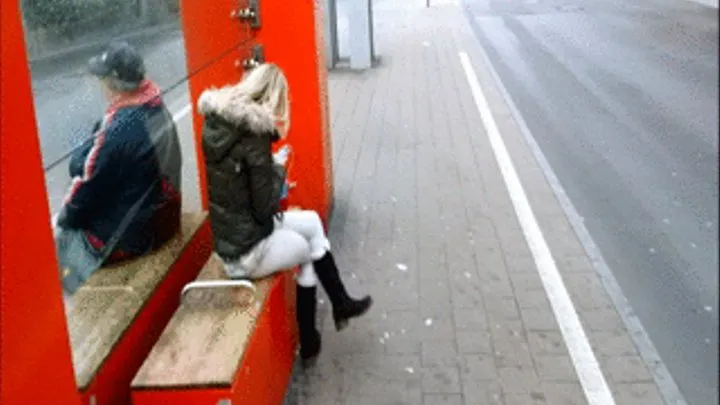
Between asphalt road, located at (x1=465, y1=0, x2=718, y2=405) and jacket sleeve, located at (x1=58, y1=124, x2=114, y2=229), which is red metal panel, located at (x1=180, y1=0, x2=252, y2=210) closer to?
jacket sleeve, located at (x1=58, y1=124, x2=114, y2=229)

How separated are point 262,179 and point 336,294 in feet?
3.09

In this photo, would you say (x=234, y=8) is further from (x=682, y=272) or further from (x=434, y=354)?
(x=682, y=272)

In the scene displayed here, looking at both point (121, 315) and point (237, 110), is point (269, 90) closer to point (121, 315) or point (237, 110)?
point (237, 110)

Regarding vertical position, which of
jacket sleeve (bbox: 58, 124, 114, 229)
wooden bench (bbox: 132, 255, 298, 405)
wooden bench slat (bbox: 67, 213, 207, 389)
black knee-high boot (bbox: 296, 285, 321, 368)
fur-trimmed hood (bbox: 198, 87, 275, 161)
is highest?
fur-trimmed hood (bbox: 198, 87, 275, 161)

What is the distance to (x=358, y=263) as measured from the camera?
6121 millimetres

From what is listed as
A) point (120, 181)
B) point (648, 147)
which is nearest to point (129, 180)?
point (120, 181)

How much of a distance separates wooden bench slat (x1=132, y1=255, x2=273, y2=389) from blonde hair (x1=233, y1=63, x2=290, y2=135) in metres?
0.87

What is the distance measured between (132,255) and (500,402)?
6.68 feet

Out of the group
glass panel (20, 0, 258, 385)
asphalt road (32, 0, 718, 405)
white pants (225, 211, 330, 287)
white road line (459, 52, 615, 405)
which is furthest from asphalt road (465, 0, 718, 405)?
glass panel (20, 0, 258, 385)

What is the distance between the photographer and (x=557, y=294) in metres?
5.46

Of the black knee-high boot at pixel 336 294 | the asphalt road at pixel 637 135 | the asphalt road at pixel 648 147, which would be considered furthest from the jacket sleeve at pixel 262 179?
the asphalt road at pixel 648 147

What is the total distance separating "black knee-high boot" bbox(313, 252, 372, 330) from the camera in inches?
180

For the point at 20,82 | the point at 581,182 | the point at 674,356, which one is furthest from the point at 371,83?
the point at 20,82

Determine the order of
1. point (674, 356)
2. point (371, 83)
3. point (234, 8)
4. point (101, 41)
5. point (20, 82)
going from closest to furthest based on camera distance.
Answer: point (20, 82) < point (101, 41) < point (674, 356) < point (234, 8) < point (371, 83)
